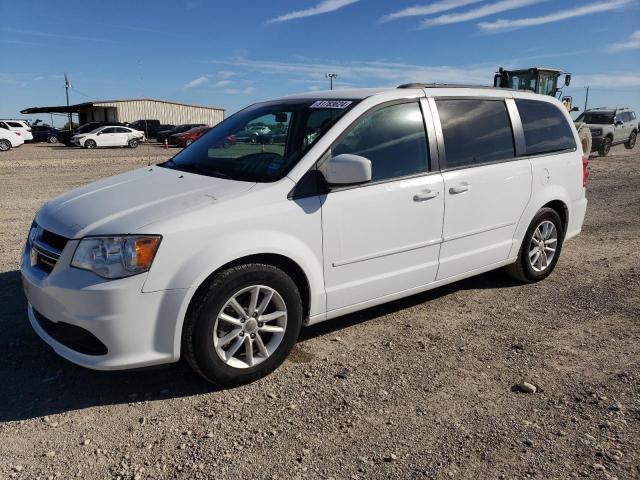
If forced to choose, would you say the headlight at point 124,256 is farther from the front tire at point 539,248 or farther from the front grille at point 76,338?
the front tire at point 539,248

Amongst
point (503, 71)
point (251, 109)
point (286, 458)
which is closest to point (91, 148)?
point (503, 71)

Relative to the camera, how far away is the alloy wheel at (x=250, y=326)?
10.7ft

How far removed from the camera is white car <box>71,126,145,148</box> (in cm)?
3300

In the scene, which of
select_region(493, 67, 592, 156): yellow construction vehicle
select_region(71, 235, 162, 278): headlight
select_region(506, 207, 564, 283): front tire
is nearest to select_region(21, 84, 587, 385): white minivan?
select_region(71, 235, 162, 278): headlight

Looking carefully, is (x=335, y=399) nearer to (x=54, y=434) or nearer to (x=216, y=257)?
(x=216, y=257)

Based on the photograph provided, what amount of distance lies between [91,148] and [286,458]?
3419 centimetres

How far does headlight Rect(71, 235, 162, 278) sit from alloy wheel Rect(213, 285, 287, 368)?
55 centimetres

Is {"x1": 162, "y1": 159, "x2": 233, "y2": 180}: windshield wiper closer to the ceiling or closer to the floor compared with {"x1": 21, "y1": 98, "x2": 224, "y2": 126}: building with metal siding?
closer to the floor

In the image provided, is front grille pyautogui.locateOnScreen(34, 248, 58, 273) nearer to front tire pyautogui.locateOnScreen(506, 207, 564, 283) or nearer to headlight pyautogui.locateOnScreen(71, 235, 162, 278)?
headlight pyautogui.locateOnScreen(71, 235, 162, 278)

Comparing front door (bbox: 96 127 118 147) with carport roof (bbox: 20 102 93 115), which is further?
carport roof (bbox: 20 102 93 115)

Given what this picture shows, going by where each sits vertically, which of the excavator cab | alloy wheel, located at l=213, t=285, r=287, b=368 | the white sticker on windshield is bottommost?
alloy wheel, located at l=213, t=285, r=287, b=368

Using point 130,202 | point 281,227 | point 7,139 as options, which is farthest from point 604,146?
point 7,139

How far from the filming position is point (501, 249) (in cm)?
483

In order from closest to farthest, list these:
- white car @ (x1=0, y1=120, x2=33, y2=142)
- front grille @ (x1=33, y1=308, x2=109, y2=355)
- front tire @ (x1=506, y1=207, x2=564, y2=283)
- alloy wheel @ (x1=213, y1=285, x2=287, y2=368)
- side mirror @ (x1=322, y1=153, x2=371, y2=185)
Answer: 1. front grille @ (x1=33, y1=308, x2=109, y2=355)
2. alloy wheel @ (x1=213, y1=285, x2=287, y2=368)
3. side mirror @ (x1=322, y1=153, x2=371, y2=185)
4. front tire @ (x1=506, y1=207, x2=564, y2=283)
5. white car @ (x1=0, y1=120, x2=33, y2=142)
